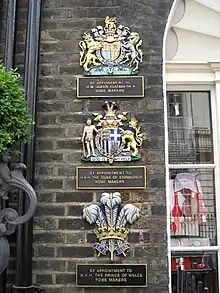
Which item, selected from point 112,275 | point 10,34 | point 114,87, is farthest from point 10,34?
point 112,275

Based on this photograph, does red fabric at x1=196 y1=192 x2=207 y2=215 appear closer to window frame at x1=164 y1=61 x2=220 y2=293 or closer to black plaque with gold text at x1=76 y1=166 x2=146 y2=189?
window frame at x1=164 y1=61 x2=220 y2=293

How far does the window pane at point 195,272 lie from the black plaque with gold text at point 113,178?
0.64m

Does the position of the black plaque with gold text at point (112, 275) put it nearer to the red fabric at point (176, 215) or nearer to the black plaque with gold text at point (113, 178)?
the red fabric at point (176, 215)

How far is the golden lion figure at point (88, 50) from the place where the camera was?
318 cm

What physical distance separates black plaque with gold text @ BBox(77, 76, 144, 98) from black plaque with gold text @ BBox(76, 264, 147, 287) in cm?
123

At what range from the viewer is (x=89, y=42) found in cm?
321

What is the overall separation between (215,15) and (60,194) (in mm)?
1937

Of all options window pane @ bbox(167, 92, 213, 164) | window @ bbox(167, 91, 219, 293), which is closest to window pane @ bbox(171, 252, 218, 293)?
window @ bbox(167, 91, 219, 293)

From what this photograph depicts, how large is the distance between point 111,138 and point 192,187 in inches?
29.2

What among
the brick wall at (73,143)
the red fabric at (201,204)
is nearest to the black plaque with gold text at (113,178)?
the brick wall at (73,143)

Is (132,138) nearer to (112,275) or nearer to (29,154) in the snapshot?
(29,154)

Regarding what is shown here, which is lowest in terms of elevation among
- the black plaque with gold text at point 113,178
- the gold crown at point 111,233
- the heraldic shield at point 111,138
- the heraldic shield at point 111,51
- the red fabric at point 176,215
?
the gold crown at point 111,233

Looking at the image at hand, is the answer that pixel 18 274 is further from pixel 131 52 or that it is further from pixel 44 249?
pixel 131 52

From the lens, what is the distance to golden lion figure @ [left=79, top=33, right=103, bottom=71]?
3.18m
